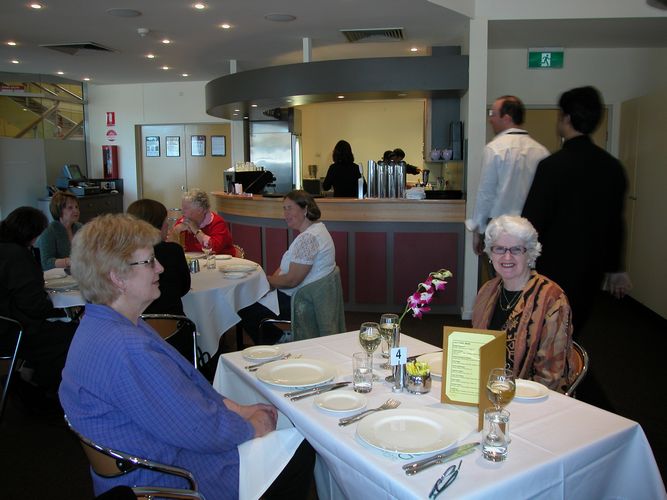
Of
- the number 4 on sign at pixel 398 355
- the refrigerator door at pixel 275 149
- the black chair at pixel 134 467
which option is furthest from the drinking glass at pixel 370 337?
the refrigerator door at pixel 275 149

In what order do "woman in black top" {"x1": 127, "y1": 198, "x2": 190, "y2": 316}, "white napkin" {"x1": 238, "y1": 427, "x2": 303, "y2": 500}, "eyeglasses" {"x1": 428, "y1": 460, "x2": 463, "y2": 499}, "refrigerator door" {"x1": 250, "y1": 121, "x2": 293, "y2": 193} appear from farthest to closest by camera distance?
"refrigerator door" {"x1": 250, "y1": 121, "x2": 293, "y2": 193} < "woman in black top" {"x1": 127, "y1": 198, "x2": 190, "y2": 316} < "white napkin" {"x1": 238, "y1": 427, "x2": 303, "y2": 500} < "eyeglasses" {"x1": 428, "y1": 460, "x2": 463, "y2": 499}

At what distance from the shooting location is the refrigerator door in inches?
373

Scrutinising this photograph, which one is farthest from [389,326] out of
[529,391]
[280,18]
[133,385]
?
[280,18]

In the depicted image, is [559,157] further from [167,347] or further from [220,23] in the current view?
[220,23]

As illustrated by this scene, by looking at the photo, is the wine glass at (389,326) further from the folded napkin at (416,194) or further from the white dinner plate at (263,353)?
the folded napkin at (416,194)

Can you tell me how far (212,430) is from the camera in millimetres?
1654

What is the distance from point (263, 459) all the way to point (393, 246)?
4.30m

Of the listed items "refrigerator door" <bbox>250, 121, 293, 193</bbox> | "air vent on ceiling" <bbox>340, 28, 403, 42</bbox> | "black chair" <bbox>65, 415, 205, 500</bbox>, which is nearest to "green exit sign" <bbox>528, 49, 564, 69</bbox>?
"air vent on ceiling" <bbox>340, 28, 403, 42</bbox>

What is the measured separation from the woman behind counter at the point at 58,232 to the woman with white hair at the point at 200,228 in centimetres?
80

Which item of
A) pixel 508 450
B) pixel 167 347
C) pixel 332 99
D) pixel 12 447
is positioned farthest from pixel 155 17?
pixel 508 450

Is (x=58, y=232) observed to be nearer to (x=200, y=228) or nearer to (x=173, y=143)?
(x=200, y=228)

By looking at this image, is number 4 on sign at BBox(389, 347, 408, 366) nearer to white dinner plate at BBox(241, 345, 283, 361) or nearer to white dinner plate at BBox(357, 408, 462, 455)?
white dinner plate at BBox(357, 408, 462, 455)

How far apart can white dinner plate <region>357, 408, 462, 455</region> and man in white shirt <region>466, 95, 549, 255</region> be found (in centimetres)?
220

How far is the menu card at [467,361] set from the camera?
1574 millimetres
